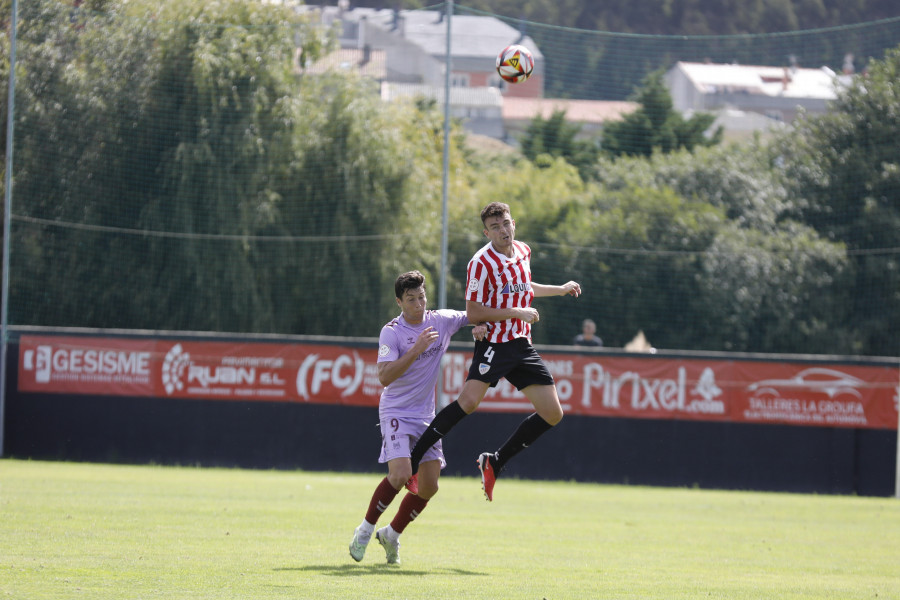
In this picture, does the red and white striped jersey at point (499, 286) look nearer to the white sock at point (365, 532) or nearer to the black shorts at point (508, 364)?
the black shorts at point (508, 364)

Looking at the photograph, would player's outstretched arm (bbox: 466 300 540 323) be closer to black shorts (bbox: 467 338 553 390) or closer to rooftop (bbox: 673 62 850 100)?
black shorts (bbox: 467 338 553 390)

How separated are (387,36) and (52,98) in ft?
26.5

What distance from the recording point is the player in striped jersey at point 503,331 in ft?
27.7

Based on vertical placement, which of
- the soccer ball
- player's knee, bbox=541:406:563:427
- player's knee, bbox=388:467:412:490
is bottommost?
player's knee, bbox=388:467:412:490

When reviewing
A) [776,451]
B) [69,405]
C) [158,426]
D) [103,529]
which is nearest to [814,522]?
[776,451]

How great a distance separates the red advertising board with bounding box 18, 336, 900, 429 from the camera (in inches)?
709

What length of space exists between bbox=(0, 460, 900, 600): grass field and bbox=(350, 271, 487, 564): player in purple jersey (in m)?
0.29

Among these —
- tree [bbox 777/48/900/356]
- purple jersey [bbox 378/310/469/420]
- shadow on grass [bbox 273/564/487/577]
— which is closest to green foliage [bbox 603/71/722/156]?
tree [bbox 777/48/900/356]

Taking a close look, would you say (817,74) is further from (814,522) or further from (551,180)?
(814,522)

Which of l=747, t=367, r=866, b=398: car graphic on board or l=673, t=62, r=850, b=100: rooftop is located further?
l=673, t=62, r=850, b=100: rooftop

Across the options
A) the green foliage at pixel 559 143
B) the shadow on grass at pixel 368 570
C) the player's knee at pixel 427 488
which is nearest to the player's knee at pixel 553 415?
the player's knee at pixel 427 488

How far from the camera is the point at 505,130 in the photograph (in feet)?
184

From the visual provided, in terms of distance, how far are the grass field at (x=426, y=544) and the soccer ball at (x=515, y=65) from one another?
439 centimetres

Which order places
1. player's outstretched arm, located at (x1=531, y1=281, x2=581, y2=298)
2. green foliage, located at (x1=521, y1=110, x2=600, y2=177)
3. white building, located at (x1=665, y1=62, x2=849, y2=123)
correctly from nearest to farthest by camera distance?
player's outstretched arm, located at (x1=531, y1=281, x2=581, y2=298) → white building, located at (x1=665, y1=62, x2=849, y2=123) → green foliage, located at (x1=521, y1=110, x2=600, y2=177)
